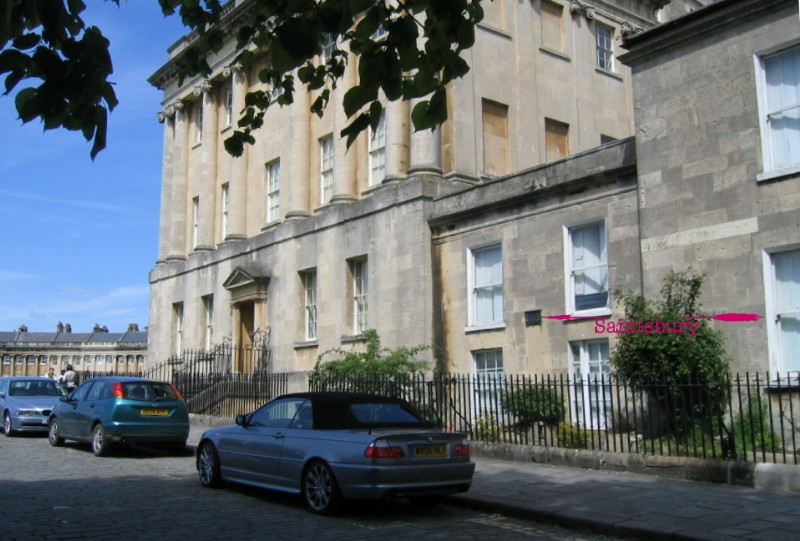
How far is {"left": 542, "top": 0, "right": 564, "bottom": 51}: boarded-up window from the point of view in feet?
85.3

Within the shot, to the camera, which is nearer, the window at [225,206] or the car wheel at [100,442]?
the car wheel at [100,442]

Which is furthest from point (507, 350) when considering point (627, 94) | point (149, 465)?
point (627, 94)

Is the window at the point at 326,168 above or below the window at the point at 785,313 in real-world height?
above

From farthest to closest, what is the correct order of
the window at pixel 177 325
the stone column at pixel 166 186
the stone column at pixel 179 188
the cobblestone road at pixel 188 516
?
the stone column at pixel 166 186, the stone column at pixel 179 188, the window at pixel 177 325, the cobblestone road at pixel 188 516

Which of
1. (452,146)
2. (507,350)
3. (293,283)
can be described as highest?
(452,146)

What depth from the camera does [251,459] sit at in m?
11.1

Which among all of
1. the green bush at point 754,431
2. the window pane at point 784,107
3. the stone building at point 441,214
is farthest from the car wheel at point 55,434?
the window pane at point 784,107

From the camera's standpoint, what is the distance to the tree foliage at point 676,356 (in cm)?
1290

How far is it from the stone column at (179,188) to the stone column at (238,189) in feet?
15.1

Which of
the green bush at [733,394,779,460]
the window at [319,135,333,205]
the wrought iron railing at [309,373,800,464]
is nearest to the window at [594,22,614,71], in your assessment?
the window at [319,135,333,205]

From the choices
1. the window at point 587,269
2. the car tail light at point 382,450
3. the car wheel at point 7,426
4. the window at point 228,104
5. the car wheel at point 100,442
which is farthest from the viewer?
the window at point 228,104

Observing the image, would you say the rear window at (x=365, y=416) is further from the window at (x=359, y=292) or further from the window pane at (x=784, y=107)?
the window at (x=359, y=292)

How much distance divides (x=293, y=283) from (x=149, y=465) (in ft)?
38.4

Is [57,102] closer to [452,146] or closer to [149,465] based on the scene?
[149,465]
